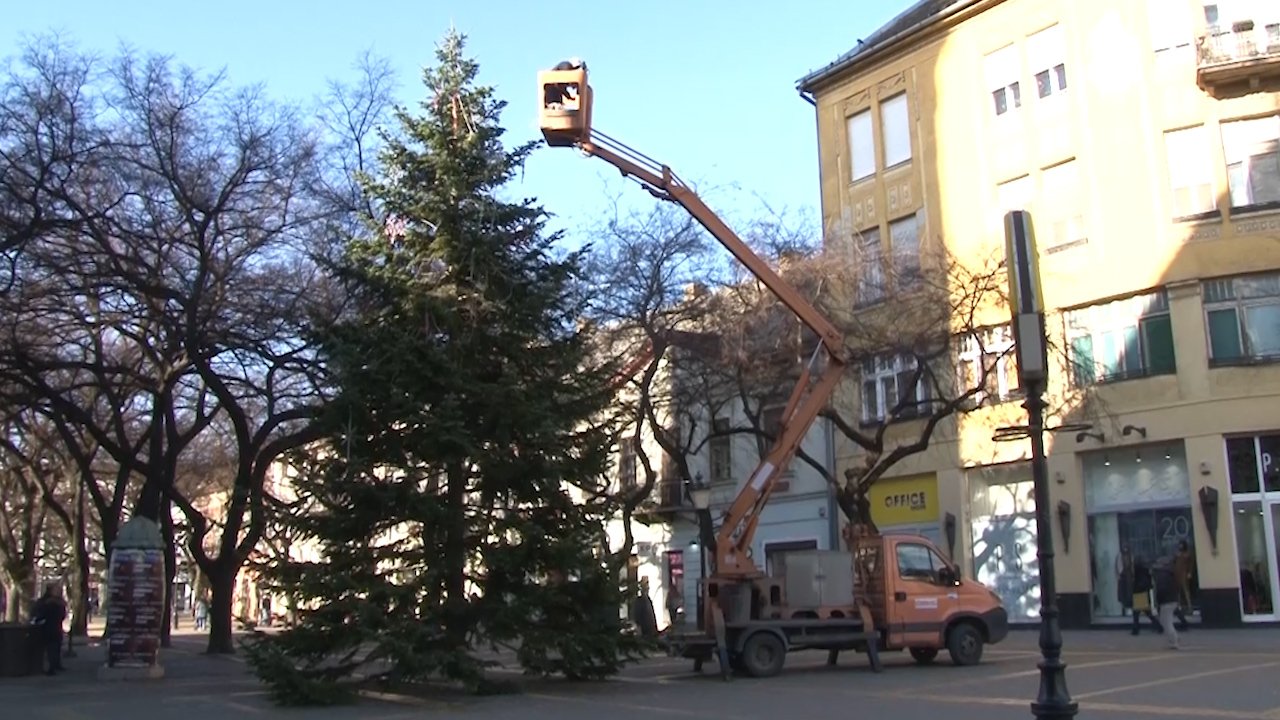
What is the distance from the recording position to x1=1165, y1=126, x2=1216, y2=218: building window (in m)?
29.8

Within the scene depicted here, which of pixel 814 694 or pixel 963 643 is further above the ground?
pixel 963 643

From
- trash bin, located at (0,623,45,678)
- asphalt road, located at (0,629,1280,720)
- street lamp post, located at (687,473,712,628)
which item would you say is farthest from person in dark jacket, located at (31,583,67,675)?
street lamp post, located at (687,473,712,628)

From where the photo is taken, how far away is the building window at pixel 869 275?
27.0 metres

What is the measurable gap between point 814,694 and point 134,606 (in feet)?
42.2

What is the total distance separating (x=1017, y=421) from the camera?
31.6 m

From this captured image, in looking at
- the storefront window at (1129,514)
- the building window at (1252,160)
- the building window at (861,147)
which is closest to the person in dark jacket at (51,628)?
the storefront window at (1129,514)

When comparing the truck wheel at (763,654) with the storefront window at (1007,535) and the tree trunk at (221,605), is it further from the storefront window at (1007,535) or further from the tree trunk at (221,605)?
the tree trunk at (221,605)

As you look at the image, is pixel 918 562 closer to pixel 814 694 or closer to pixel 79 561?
Result: pixel 814 694

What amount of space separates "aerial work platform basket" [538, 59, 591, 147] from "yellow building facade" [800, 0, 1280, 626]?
31.2 ft

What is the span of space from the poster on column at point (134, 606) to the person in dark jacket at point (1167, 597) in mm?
18791

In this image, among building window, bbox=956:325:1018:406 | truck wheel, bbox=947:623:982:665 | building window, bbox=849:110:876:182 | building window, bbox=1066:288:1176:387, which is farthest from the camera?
building window, bbox=849:110:876:182

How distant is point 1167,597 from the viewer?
2402 centimetres

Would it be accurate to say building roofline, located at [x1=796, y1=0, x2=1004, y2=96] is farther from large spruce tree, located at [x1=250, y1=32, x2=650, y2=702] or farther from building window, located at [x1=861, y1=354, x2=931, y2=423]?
large spruce tree, located at [x1=250, y1=32, x2=650, y2=702]

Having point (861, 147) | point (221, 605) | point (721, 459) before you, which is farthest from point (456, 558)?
point (721, 459)
